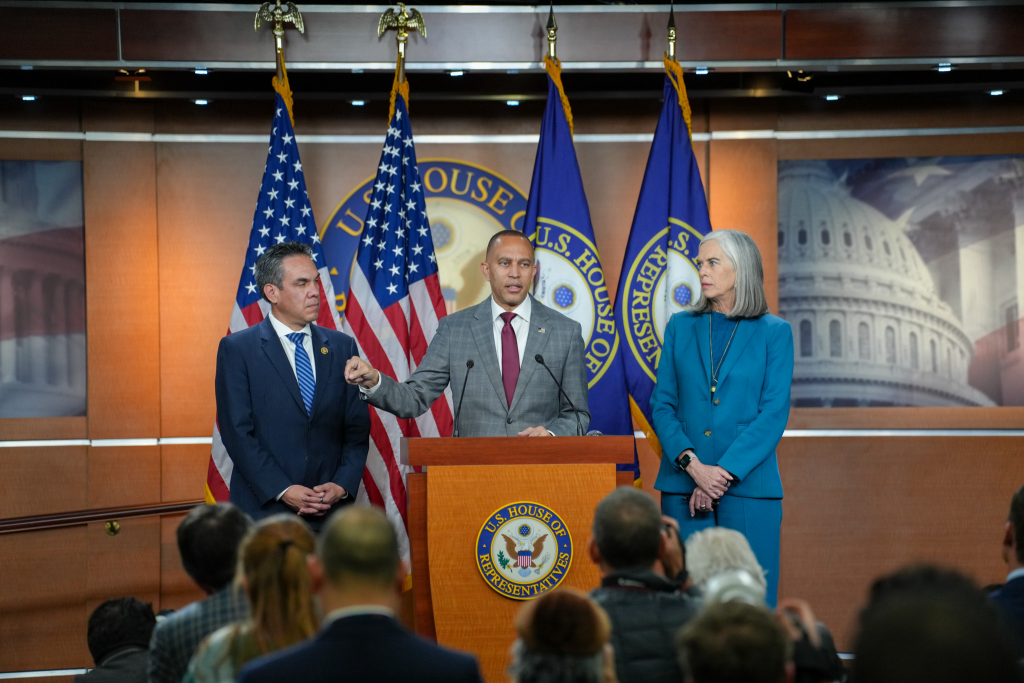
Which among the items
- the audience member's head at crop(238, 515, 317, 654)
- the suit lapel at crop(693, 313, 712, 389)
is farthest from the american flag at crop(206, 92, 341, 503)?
the audience member's head at crop(238, 515, 317, 654)

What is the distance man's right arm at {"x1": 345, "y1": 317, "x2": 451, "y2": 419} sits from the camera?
3500mm

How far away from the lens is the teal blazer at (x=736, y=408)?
379 centimetres

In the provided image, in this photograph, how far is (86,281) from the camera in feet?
17.8

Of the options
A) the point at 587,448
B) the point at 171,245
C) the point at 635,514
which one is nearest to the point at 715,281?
the point at 587,448

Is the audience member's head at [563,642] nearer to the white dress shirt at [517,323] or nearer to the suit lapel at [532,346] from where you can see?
the suit lapel at [532,346]

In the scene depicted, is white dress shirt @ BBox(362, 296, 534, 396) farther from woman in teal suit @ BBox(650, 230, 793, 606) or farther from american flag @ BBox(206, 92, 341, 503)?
american flag @ BBox(206, 92, 341, 503)

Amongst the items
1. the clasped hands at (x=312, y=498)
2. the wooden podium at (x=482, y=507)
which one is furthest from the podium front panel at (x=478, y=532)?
the clasped hands at (x=312, y=498)

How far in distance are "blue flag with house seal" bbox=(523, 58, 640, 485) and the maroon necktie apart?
85 centimetres

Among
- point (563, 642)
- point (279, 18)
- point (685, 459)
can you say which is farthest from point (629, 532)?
point (279, 18)

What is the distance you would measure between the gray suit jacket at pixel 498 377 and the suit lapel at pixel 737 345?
56cm

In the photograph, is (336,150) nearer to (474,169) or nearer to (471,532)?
(474,169)

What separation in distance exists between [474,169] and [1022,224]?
305 centimetres

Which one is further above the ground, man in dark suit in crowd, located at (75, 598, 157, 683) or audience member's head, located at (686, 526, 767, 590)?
audience member's head, located at (686, 526, 767, 590)

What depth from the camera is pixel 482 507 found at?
3203 mm
